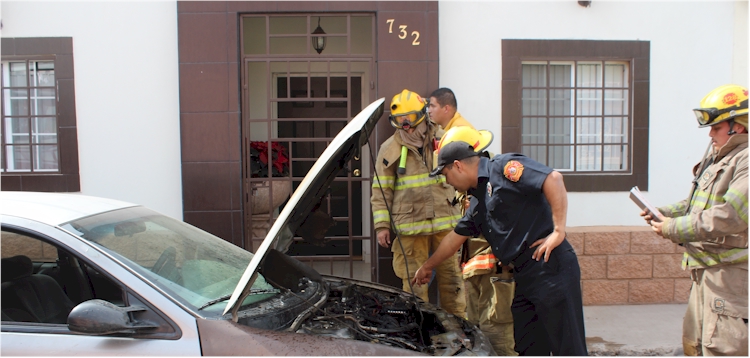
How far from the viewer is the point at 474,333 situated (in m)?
2.65

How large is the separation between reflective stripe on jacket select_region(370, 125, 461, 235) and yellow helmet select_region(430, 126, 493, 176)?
115 centimetres

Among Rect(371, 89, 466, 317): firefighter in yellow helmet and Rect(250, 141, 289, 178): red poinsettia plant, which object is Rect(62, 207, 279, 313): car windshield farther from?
Rect(250, 141, 289, 178): red poinsettia plant

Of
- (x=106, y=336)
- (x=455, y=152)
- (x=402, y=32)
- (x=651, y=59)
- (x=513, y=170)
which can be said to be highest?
(x=402, y=32)

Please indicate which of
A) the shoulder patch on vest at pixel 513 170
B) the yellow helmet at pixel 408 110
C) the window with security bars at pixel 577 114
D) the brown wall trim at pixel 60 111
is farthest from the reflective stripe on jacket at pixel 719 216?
the brown wall trim at pixel 60 111

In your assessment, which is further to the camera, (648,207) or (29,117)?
(29,117)

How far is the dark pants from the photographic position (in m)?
2.84

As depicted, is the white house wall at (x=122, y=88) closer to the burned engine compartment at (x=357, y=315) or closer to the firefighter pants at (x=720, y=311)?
the burned engine compartment at (x=357, y=315)

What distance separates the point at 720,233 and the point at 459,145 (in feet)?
4.76

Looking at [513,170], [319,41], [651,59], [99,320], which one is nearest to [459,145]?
[513,170]

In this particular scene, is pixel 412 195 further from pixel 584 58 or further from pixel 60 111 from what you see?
pixel 60 111

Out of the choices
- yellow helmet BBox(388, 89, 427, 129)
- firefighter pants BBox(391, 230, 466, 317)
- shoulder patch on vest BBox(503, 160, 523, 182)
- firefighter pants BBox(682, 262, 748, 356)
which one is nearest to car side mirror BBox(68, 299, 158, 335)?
shoulder patch on vest BBox(503, 160, 523, 182)

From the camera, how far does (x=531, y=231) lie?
2.87m

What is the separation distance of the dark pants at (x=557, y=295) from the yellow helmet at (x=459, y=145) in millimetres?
673

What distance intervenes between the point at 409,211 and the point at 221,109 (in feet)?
7.18
